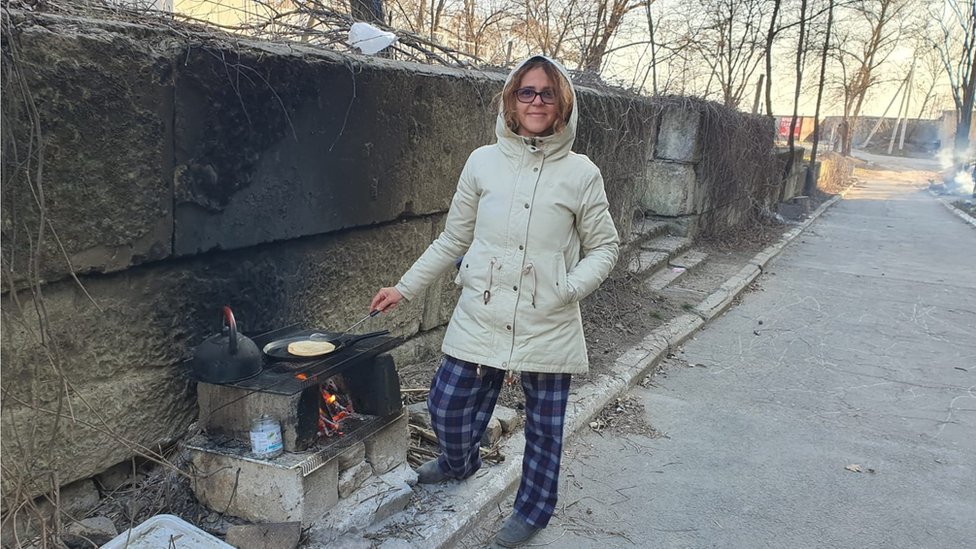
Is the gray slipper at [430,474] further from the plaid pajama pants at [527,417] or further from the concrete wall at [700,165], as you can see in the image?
the concrete wall at [700,165]

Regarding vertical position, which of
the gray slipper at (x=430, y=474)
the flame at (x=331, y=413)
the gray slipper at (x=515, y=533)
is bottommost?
the gray slipper at (x=515, y=533)

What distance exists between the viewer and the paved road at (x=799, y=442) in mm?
3090

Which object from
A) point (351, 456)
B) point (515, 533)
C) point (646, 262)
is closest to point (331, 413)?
point (351, 456)

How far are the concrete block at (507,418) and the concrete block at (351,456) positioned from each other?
985 millimetres

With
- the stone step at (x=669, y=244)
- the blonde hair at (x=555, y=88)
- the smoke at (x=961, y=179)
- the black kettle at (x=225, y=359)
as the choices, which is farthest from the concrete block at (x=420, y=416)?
the smoke at (x=961, y=179)

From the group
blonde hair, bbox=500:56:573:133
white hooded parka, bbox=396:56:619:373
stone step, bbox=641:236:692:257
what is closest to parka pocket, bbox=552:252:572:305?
white hooded parka, bbox=396:56:619:373

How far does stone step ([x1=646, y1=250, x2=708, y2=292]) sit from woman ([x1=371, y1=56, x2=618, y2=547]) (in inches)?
193

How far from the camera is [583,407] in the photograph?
407 centimetres

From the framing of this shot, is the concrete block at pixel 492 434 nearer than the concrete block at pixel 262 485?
No

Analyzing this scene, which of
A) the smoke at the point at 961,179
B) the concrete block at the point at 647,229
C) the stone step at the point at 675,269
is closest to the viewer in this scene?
the stone step at the point at 675,269

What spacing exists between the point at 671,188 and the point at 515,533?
7.69 metres

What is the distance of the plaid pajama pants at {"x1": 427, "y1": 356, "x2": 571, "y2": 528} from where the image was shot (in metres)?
2.67

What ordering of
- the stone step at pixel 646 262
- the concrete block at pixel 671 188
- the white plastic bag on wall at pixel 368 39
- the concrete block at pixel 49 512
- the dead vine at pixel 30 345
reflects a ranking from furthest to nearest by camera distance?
the concrete block at pixel 671 188, the stone step at pixel 646 262, the white plastic bag on wall at pixel 368 39, the concrete block at pixel 49 512, the dead vine at pixel 30 345

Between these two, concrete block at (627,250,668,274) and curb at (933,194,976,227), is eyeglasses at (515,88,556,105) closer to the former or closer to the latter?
concrete block at (627,250,668,274)
